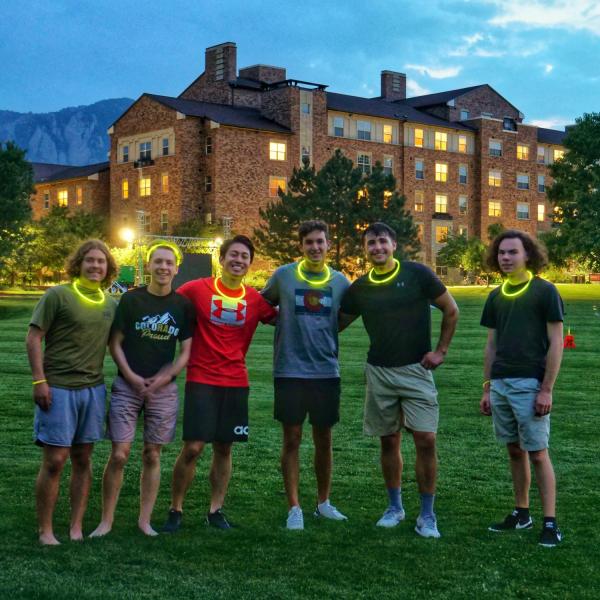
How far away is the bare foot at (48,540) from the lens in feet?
21.2

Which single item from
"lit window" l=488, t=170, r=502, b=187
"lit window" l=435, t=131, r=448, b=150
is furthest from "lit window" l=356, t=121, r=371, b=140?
"lit window" l=488, t=170, r=502, b=187

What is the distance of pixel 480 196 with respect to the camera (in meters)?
79.1

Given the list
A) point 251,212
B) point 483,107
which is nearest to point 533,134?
point 483,107

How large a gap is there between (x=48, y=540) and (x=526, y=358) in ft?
11.4

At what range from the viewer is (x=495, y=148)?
7981cm

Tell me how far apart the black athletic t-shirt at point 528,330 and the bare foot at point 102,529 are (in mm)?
2941

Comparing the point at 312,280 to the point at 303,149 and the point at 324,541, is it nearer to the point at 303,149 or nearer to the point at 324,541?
the point at 324,541

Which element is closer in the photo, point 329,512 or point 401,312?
point 401,312

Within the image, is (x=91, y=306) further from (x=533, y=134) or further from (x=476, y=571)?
(x=533, y=134)

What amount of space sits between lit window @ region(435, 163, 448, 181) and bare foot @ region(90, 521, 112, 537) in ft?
236

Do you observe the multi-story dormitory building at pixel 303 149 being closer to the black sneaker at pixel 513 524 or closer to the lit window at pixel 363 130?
the lit window at pixel 363 130

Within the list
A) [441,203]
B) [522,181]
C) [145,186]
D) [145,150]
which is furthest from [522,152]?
[145,186]

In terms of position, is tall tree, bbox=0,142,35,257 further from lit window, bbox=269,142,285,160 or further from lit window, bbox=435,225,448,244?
lit window, bbox=435,225,448,244

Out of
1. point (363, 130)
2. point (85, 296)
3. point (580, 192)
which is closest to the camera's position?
point (85, 296)
